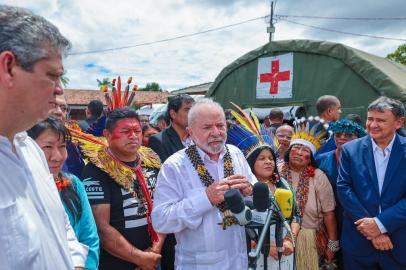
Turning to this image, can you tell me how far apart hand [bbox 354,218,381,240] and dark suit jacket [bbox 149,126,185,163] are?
6.02ft

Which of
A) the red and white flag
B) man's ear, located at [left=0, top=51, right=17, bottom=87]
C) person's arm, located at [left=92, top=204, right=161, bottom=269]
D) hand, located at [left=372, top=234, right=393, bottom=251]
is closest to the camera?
man's ear, located at [left=0, top=51, right=17, bottom=87]

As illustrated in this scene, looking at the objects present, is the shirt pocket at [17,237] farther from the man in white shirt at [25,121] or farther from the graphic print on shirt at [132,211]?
the graphic print on shirt at [132,211]

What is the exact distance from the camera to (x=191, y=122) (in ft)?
8.30

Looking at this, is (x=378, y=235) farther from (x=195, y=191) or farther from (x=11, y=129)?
(x=11, y=129)

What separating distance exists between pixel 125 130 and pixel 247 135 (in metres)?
1.01

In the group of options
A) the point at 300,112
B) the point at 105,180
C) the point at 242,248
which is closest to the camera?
the point at 242,248

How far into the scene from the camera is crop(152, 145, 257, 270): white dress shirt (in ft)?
7.39

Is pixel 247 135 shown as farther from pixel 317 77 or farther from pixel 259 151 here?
pixel 317 77

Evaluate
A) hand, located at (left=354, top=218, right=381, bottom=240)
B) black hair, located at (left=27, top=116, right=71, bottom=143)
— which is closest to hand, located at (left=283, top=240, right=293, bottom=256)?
hand, located at (left=354, top=218, right=381, bottom=240)

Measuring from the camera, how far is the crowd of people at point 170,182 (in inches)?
43.6

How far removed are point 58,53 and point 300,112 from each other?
7.53 m

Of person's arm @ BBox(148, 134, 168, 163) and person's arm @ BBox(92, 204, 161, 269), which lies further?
person's arm @ BBox(148, 134, 168, 163)

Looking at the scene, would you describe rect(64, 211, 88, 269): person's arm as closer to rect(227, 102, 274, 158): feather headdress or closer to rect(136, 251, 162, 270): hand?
rect(136, 251, 162, 270): hand

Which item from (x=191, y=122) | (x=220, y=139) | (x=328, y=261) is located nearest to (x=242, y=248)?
(x=220, y=139)
